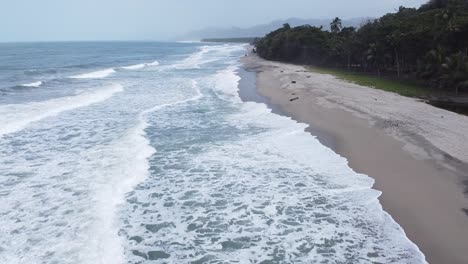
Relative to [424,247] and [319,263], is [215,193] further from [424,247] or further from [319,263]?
[424,247]

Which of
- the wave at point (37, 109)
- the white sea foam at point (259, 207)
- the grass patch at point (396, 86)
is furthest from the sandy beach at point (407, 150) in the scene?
the wave at point (37, 109)

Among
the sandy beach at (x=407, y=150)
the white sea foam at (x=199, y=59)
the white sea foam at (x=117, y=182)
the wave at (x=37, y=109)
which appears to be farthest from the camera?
the white sea foam at (x=199, y=59)

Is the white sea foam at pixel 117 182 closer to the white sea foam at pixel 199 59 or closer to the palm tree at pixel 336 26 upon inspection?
the white sea foam at pixel 199 59

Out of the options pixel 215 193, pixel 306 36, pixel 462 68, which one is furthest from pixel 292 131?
pixel 306 36

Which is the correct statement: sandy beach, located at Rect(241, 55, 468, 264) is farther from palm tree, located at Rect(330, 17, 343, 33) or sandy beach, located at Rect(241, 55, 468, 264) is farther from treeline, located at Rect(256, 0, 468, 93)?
palm tree, located at Rect(330, 17, 343, 33)

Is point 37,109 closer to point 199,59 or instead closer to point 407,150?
point 407,150

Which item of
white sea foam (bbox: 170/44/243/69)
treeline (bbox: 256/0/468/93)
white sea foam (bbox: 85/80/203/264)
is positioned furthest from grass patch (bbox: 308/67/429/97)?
white sea foam (bbox: 170/44/243/69)
